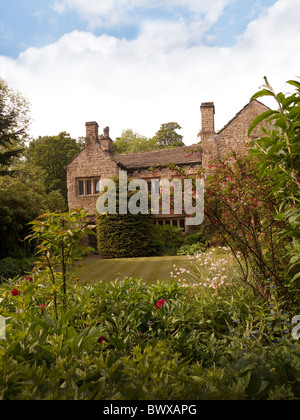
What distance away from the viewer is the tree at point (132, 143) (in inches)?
1629

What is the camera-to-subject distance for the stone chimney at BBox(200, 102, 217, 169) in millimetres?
19312

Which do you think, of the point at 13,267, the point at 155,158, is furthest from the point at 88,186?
the point at 13,267

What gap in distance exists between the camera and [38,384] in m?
1.68

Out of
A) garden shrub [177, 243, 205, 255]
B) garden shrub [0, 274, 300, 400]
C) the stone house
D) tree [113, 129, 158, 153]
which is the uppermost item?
tree [113, 129, 158, 153]

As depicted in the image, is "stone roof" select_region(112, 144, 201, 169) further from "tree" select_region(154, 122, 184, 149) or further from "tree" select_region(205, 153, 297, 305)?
"tree" select_region(154, 122, 184, 149)

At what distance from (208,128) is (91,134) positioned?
768 centimetres

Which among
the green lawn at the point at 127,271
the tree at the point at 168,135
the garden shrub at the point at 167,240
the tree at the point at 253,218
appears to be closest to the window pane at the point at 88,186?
the garden shrub at the point at 167,240

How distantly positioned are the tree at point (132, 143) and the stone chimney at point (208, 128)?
21828 mm

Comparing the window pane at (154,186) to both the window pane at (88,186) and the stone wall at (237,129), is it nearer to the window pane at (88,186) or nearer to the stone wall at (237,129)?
the window pane at (88,186)

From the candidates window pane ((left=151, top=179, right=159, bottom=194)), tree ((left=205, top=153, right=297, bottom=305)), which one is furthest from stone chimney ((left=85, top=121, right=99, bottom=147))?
tree ((left=205, top=153, right=297, bottom=305))

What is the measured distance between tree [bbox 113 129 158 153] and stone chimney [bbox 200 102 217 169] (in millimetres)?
21828

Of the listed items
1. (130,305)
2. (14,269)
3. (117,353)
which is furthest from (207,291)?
(14,269)

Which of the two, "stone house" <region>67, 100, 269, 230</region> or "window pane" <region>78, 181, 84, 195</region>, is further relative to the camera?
"window pane" <region>78, 181, 84, 195</region>
